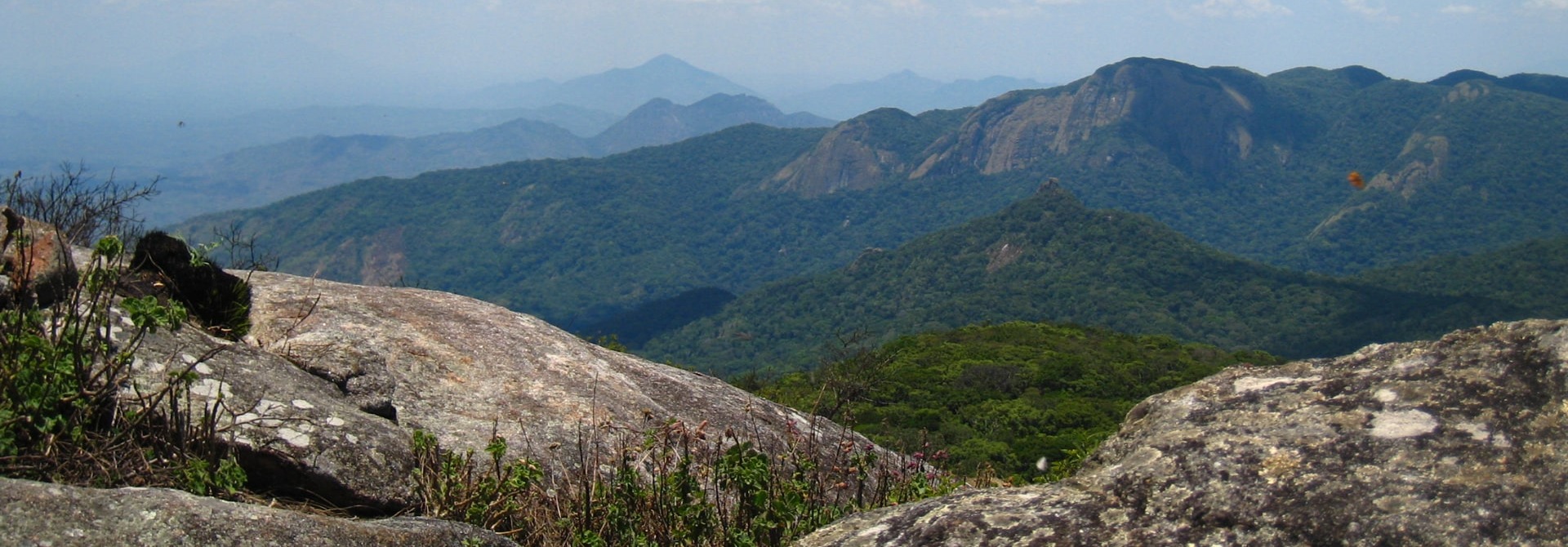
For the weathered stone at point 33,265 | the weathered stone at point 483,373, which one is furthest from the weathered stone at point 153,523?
the weathered stone at point 483,373

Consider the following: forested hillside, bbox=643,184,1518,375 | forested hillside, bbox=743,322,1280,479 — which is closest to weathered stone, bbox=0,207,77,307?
forested hillside, bbox=743,322,1280,479

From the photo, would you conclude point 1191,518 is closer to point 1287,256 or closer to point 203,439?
point 203,439

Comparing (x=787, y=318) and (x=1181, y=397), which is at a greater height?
(x=1181, y=397)

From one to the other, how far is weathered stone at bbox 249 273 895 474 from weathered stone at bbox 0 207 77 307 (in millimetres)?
1257

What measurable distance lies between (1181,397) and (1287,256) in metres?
199

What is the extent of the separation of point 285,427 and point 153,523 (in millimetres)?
1292

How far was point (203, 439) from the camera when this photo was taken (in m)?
3.81

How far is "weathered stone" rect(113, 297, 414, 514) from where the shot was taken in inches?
161

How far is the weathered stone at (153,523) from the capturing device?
283 centimetres

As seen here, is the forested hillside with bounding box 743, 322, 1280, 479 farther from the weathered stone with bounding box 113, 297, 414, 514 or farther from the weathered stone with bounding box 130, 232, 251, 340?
the weathered stone with bounding box 113, 297, 414, 514

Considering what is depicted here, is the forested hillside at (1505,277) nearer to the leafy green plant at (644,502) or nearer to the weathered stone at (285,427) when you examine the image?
the leafy green plant at (644,502)

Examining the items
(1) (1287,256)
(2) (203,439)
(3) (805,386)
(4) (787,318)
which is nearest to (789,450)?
(2) (203,439)

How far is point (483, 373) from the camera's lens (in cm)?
723

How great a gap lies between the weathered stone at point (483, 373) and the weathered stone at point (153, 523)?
228 cm
